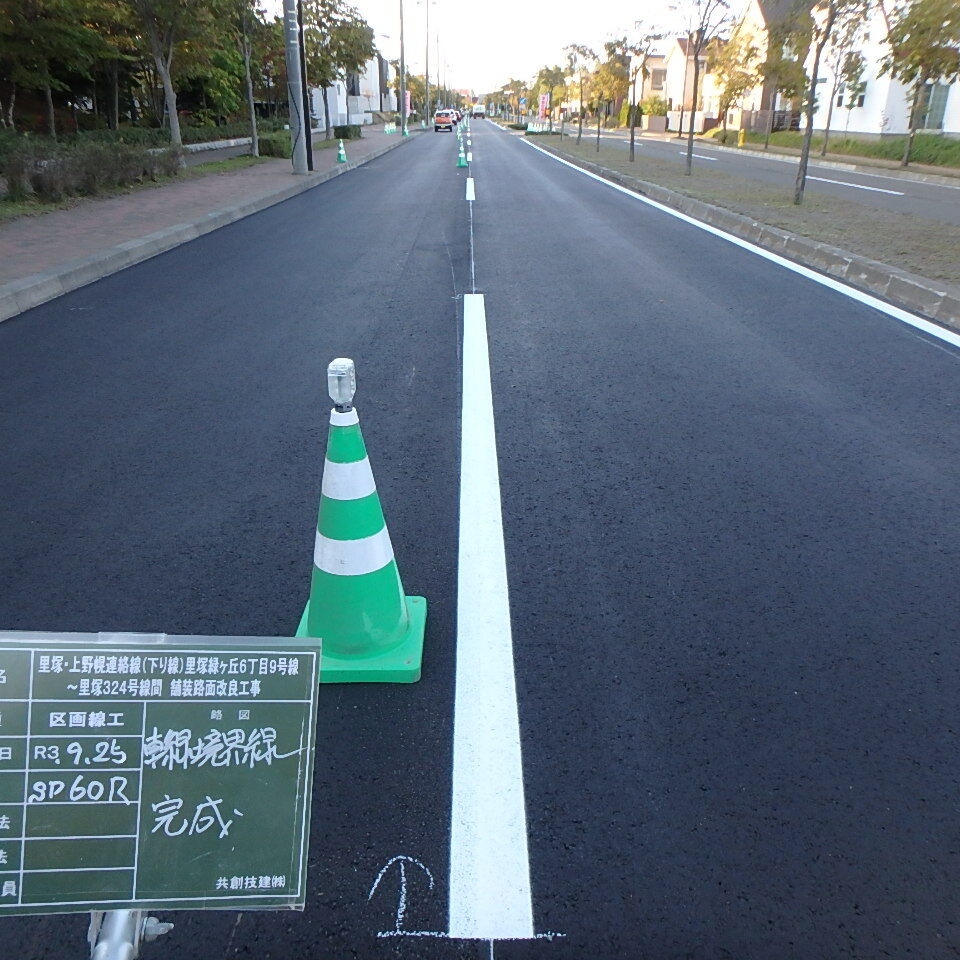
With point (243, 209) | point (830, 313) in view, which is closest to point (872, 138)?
point (243, 209)

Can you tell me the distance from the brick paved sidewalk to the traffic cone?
290 inches

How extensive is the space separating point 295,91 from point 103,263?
15922 mm

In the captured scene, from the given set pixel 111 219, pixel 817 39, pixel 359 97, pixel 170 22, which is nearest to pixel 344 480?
pixel 111 219

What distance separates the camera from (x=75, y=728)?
1.58m

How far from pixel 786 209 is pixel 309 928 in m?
14.5

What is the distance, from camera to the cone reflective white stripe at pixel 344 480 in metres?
2.55

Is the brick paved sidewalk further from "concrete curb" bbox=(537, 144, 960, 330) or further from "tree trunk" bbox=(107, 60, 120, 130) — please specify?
"tree trunk" bbox=(107, 60, 120, 130)

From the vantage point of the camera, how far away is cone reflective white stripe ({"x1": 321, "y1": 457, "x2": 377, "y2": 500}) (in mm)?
2551

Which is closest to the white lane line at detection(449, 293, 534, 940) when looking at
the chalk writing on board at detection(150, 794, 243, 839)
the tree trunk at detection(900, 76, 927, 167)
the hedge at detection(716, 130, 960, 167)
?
the chalk writing on board at detection(150, 794, 243, 839)

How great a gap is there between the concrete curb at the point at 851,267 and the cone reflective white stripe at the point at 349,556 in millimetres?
6282

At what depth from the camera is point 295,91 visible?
23125 millimetres

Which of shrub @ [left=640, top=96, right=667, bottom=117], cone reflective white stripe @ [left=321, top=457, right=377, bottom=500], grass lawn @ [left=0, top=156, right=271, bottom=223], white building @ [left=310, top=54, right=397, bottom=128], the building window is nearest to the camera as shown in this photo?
cone reflective white stripe @ [left=321, top=457, right=377, bottom=500]

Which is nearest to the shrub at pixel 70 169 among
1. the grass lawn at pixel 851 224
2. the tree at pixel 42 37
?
the tree at pixel 42 37

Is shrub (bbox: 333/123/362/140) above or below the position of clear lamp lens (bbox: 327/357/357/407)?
above
